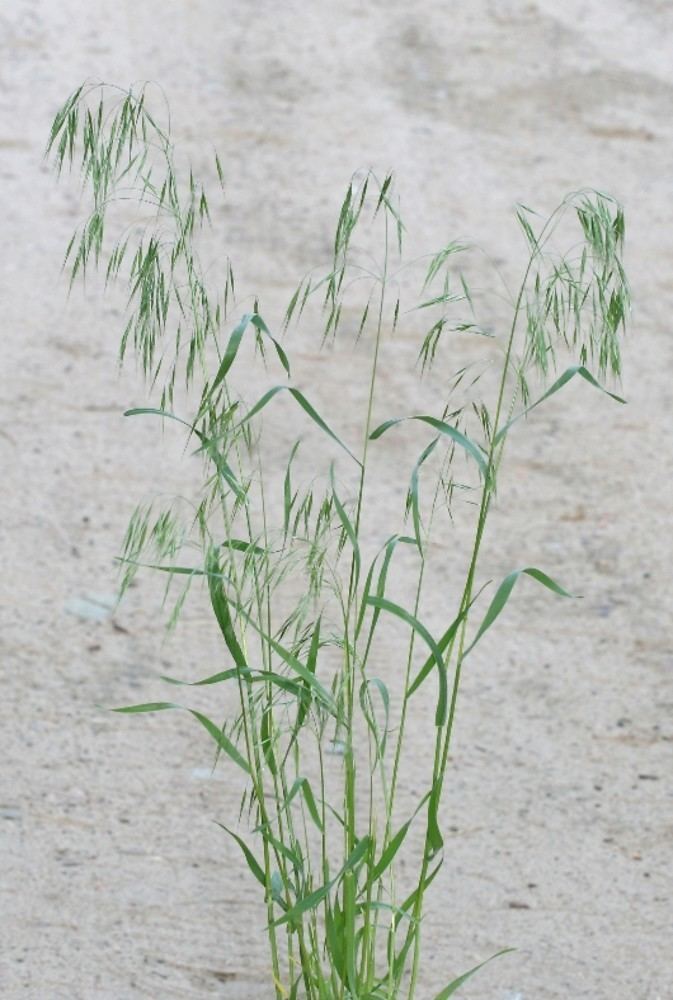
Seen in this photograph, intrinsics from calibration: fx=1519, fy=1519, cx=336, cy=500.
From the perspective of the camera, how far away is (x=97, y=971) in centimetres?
216

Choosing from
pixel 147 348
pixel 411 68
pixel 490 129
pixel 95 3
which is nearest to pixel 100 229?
pixel 147 348

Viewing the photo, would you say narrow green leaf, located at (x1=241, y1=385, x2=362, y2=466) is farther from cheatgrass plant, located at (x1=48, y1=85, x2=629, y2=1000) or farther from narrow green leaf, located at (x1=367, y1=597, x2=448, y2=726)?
narrow green leaf, located at (x1=367, y1=597, x2=448, y2=726)

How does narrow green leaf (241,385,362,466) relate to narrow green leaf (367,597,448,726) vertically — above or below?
above

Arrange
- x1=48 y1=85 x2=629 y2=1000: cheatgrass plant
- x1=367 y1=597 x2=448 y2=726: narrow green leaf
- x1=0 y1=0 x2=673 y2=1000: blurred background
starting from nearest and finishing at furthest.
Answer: x1=367 y1=597 x2=448 y2=726: narrow green leaf → x1=48 y1=85 x2=629 y2=1000: cheatgrass plant → x1=0 y1=0 x2=673 y2=1000: blurred background

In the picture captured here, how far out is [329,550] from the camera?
3.27 meters

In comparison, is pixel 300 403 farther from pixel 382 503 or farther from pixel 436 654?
pixel 382 503

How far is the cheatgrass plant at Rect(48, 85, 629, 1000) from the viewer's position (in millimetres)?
1557

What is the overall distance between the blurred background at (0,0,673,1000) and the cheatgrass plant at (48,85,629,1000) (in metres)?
0.09

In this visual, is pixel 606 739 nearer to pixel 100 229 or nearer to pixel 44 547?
pixel 44 547

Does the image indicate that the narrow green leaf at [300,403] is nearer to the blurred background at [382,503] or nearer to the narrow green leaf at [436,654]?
the narrow green leaf at [436,654]

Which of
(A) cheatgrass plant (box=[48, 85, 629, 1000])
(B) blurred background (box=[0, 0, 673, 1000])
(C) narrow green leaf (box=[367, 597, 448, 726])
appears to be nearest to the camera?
(C) narrow green leaf (box=[367, 597, 448, 726])

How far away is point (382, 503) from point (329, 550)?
12.3 inches

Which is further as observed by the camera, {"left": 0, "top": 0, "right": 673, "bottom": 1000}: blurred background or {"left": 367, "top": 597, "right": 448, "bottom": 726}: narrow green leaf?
{"left": 0, "top": 0, "right": 673, "bottom": 1000}: blurred background

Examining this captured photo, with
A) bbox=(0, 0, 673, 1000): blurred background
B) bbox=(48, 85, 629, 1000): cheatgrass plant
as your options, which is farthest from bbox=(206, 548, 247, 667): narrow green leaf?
bbox=(0, 0, 673, 1000): blurred background
